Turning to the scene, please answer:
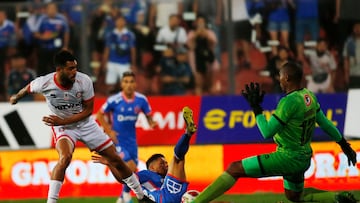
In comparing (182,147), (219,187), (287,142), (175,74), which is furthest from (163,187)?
(175,74)

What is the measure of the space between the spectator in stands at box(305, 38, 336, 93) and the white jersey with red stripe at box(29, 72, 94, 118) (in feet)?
23.8

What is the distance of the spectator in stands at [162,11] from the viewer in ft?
58.9

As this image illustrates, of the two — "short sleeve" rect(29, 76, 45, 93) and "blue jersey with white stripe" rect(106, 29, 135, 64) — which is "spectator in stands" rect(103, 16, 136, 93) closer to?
"blue jersey with white stripe" rect(106, 29, 135, 64)

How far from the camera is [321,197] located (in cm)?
1055

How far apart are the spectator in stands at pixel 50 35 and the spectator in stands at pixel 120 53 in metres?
0.79

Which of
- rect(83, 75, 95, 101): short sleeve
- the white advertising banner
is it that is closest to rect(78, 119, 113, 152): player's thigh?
rect(83, 75, 95, 101): short sleeve

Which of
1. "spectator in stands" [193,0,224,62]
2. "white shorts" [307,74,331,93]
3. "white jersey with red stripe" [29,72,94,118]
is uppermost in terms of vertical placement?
"spectator in stands" [193,0,224,62]

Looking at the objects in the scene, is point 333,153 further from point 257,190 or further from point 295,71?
point 295,71

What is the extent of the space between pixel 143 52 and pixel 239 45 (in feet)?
5.83

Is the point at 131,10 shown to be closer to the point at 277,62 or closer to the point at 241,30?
the point at 241,30

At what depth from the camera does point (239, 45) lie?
59.0 ft

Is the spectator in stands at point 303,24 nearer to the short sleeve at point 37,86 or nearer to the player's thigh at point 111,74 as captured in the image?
the player's thigh at point 111,74

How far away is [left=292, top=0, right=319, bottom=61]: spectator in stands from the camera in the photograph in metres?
18.2

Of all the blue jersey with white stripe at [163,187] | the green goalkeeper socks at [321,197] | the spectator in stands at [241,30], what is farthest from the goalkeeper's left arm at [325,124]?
the spectator in stands at [241,30]
